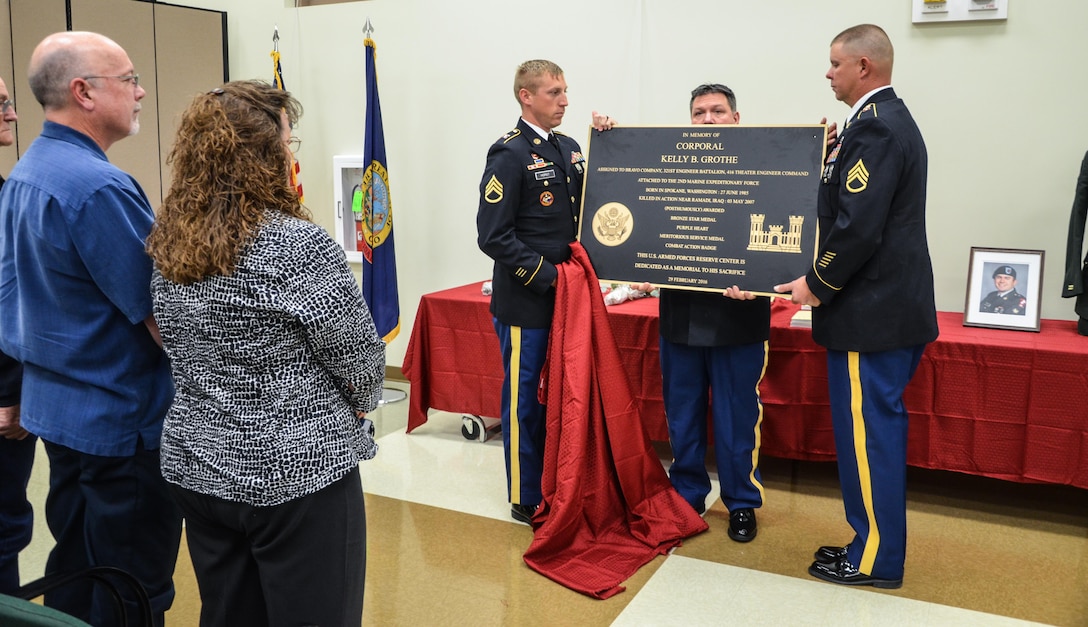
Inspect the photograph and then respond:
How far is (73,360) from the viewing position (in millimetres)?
1789

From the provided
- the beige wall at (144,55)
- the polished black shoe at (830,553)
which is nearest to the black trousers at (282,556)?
the polished black shoe at (830,553)

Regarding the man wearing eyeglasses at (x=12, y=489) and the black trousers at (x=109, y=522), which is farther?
the man wearing eyeglasses at (x=12, y=489)

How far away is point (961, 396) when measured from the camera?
3359mm

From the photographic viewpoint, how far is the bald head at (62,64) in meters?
1.81

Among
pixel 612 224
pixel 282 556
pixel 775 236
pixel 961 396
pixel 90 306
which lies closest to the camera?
pixel 282 556

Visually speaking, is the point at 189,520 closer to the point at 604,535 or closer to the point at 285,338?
the point at 285,338

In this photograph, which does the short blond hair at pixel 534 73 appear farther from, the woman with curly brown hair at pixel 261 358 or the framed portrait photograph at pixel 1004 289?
the framed portrait photograph at pixel 1004 289

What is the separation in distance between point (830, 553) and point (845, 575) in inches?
4.5

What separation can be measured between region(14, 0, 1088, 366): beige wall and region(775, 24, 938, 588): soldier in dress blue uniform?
146cm

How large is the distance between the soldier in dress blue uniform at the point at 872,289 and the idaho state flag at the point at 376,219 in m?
2.76

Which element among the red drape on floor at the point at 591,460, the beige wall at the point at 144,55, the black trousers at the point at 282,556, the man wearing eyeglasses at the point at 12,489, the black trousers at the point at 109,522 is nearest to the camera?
the black trousers at the point at 282,556

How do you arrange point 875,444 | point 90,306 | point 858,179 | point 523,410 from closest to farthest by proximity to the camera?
point 90,306
point 858,179
point 875,444
point 523,410

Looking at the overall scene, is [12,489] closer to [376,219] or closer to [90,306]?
[90,306]

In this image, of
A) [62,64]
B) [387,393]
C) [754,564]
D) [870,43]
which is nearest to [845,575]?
[754,564]
